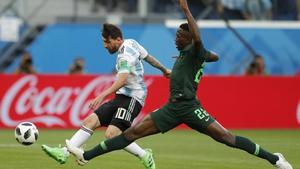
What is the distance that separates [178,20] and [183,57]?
18084 mm

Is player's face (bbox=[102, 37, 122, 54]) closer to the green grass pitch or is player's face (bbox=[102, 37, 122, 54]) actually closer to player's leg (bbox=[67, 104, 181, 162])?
player's leg (bbox=[67, 104, 181, 162])

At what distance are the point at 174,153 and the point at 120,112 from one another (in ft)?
13.7

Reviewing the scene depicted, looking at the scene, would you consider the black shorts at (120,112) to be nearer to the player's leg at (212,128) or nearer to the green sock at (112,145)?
the green sock at (112,145)

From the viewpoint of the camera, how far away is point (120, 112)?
14656 millimetres

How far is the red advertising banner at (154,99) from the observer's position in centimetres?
2530

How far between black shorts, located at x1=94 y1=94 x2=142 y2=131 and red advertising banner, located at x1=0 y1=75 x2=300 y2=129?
10581 millimetres

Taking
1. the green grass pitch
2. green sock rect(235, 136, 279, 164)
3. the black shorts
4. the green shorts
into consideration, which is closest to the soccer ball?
the green grass pitch

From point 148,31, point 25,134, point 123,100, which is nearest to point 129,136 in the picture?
point 123,100

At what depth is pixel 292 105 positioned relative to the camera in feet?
87.7

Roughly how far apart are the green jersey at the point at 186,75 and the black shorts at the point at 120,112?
4.20ft

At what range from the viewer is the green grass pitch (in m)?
15.8

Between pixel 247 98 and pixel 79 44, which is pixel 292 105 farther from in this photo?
pixel 79 44

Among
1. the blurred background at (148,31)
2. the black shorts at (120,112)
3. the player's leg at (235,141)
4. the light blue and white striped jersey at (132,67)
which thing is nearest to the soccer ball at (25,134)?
the black shorts at (120,112)

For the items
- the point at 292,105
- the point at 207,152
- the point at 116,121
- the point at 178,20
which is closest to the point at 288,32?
the point at 178,20
